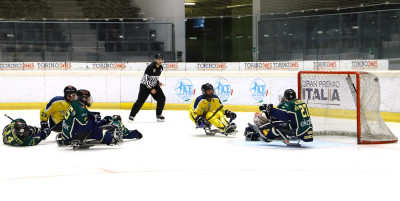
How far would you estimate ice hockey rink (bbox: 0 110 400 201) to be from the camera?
5.41 metres

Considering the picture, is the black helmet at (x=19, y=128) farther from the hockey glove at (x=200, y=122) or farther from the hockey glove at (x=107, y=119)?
the hockey glove at (x=200, y=122)

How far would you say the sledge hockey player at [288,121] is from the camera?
28.0 ft

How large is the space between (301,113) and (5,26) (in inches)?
415

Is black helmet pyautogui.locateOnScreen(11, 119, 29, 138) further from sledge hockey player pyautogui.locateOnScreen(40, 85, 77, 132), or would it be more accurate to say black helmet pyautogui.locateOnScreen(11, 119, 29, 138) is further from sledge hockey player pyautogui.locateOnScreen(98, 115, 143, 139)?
sledge hockey player pyautogui.locateOnScreen(98, 115, 143, 139)

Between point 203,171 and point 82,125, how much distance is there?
7.40 ft

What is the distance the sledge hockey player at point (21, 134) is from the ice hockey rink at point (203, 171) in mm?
121

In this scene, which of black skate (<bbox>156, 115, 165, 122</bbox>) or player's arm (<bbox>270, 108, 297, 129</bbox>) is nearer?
player's arm (<bbox>270, 108, 297, 129</bbox>)

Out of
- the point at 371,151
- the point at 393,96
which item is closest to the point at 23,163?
the point at 371,151

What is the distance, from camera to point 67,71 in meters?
16.5

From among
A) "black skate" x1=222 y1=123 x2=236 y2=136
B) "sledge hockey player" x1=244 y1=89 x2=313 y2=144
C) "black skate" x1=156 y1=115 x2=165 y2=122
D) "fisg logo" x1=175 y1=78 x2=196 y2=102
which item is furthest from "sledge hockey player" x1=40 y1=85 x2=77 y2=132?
"fisg logo" x1=175 y1=78 x2=196 y2=102

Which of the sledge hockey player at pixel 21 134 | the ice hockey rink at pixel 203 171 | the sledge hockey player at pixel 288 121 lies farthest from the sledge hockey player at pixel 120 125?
the sledge hockey player at pixel 288 121

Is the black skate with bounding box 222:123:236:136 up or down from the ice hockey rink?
up

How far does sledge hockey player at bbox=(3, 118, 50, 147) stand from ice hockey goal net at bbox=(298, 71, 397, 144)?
13.0 ft

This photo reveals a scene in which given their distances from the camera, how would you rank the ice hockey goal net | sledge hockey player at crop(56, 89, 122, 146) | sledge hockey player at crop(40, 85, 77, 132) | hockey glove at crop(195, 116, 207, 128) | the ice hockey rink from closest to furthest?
the ice hockey rink, sledge hockey player at crop(56, 89, 122, 146), the ice hockey goal net, sledge hockey player at crop(40, 85, 77, 132), hockey glove at crop(195, 116, 207, 128)
